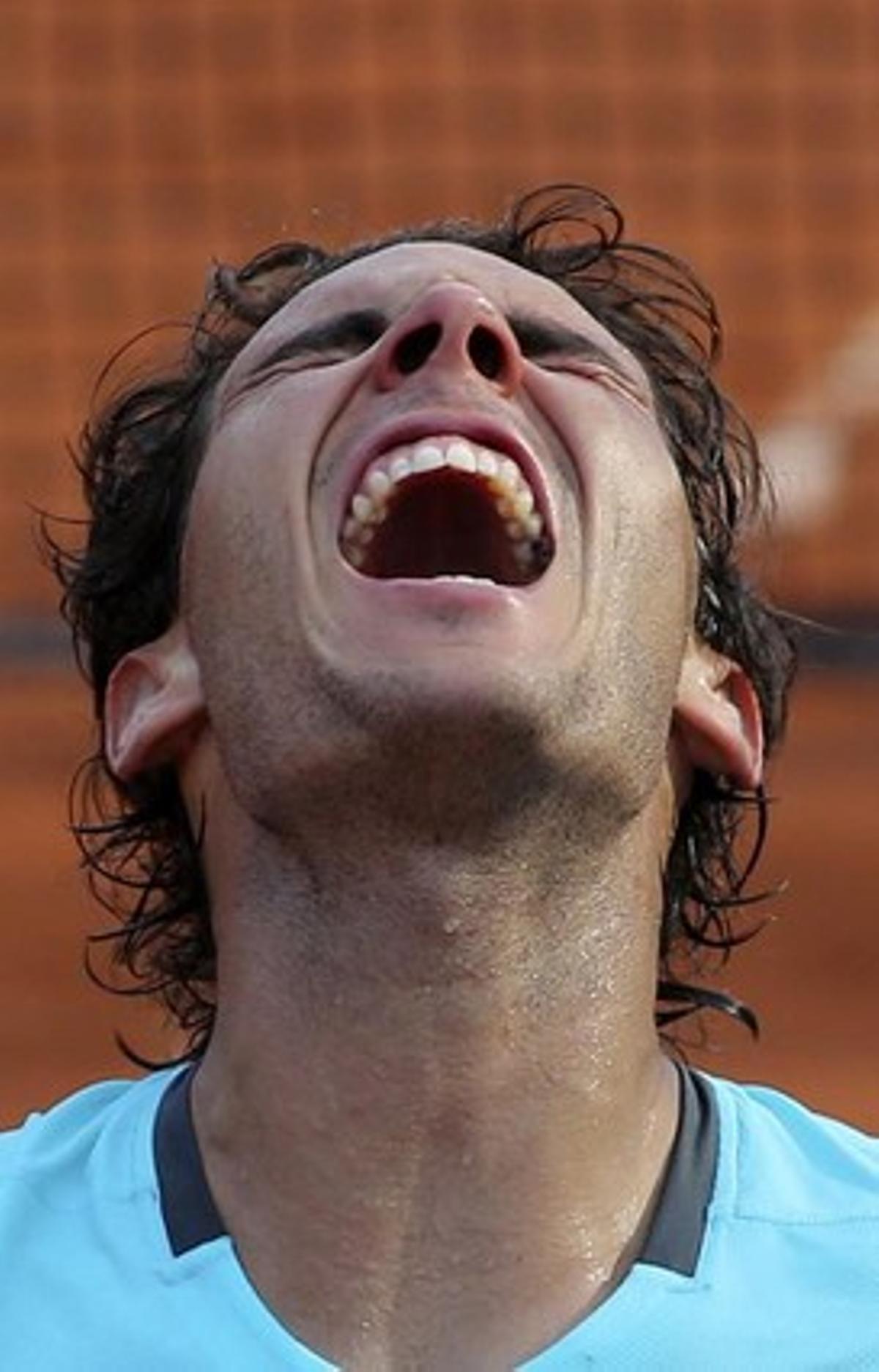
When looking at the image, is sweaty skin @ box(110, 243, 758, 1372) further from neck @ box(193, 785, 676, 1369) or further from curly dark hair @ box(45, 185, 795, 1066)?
curly dark hair @ box(45, 185, 795, 1066)

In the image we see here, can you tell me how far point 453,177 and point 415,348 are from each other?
8330 millimetres

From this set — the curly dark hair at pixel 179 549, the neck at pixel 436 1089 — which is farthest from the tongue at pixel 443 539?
the neck at pixel 436 1089

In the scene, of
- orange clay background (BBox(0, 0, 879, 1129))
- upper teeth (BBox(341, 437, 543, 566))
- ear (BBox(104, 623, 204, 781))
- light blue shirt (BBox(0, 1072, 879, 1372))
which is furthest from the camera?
orange clay background (BBox(0, 0, 879, 1129))

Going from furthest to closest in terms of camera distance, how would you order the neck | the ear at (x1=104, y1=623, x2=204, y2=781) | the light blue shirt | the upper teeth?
the ear at (x1=104, y1=623, x2=204, y2=781), the upper teeth, the neck, the light blue shirt

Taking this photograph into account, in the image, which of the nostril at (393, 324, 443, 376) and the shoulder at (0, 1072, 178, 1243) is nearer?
the shoulder at (0, 1072, 178, 1243)

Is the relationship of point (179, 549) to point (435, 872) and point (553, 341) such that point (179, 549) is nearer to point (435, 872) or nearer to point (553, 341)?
point (553, 341)

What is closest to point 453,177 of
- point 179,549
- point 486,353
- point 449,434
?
point 179,549

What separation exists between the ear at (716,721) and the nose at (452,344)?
355 mm

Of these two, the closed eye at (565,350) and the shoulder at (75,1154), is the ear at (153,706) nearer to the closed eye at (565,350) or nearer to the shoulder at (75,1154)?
the shoulder at (75,1154)

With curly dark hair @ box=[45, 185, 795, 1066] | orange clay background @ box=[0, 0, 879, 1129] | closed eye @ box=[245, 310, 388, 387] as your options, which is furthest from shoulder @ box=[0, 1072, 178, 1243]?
orange clay background @ box=[0, 0, 879, 1129]

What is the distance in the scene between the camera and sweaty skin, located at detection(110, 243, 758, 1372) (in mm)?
2979

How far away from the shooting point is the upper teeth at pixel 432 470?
3.11 meters

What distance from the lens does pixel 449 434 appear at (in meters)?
3.13

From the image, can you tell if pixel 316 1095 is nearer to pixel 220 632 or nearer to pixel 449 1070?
pixel 449 1070
